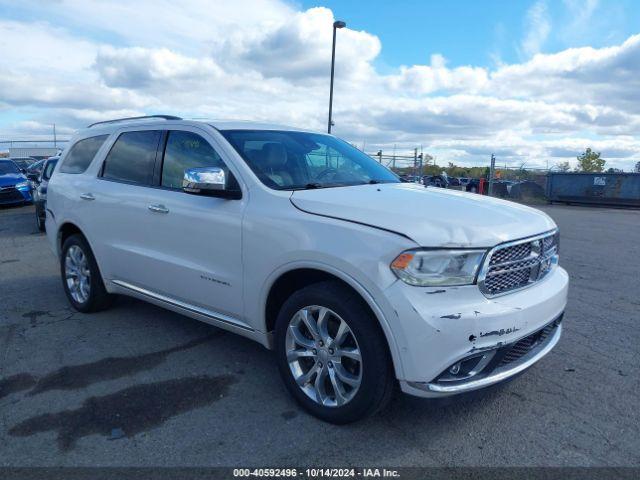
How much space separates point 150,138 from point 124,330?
1784mm

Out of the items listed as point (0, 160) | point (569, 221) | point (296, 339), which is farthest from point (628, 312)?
point (0, 160)

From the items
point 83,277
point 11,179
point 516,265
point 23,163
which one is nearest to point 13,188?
point 11,179

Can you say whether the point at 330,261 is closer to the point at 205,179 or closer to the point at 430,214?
the point at 430,214

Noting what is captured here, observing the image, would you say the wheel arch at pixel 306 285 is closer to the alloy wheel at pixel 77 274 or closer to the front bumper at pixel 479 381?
the front bumper at pixel 479 381

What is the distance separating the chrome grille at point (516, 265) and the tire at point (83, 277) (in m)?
3.77

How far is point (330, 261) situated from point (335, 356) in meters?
0.58

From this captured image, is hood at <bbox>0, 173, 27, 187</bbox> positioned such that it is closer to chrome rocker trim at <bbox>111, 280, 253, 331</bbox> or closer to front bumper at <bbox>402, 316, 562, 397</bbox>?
chrome rocker trim at <bbox>111, 280, 253, 331</bbox>

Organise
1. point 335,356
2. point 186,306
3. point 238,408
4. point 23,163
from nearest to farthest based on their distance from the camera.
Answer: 1. point 335,356
2. point 238,408
3. point 186,306
4. point 23,163

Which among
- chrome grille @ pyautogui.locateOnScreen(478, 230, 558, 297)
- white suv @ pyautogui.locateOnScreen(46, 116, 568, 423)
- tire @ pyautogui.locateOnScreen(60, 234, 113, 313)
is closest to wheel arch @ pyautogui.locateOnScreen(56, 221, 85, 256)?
tire @ pyautogui.locateOnScreen(60, 234, 113, 313)

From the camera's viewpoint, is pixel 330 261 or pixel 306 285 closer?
pixel 330 261

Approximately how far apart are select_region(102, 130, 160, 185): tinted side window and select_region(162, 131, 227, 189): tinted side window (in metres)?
0.21

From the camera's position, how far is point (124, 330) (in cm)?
481

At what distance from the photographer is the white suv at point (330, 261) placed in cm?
274

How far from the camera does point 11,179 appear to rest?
16.4 m
